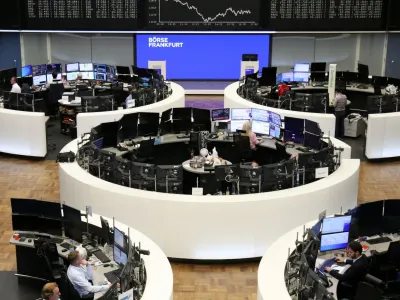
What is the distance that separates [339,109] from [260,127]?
11.8 feet

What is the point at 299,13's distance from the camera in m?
19.8

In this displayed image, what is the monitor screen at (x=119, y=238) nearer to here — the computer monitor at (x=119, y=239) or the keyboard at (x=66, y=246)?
the computer monitor at (x=119, y=239)

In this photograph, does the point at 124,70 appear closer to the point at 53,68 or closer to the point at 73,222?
the point at 53,68

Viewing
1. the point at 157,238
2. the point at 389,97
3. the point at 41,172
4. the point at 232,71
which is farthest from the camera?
the point at 232,71

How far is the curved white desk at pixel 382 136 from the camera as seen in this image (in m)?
14.1

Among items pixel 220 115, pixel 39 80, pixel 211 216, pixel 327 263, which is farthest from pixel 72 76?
pixel 327 263

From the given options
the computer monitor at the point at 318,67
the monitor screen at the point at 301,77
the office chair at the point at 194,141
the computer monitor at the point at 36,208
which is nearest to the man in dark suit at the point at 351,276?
the computer monitor at the point at 36,208

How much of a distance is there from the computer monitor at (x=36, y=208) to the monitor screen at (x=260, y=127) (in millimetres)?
Answer: 5396

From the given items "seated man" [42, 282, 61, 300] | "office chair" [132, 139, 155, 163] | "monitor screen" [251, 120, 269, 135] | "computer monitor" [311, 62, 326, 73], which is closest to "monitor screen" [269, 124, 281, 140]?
"monitor screen" [251, 120, 269, 135]

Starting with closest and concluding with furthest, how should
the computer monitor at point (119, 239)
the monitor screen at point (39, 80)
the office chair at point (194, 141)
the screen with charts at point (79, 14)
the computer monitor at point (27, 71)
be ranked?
1. the computer monitor at point (119, 239)
2. the office chair at point (194, 141)
3. the computer monitor at point (27, 71)
4. the monitor screen at point (39, 80)
5. the screen with charts at point (79, 14)

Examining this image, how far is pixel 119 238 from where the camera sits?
7.52 meters

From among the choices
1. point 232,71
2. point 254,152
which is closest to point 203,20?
point 232,71

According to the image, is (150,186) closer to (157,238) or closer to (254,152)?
(157,238)

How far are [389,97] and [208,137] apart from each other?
15.6 feet
